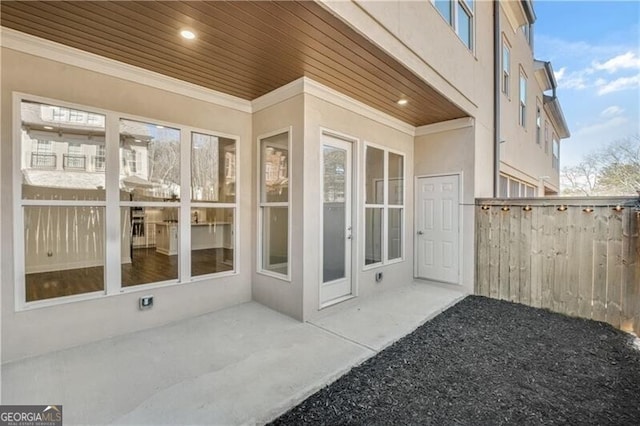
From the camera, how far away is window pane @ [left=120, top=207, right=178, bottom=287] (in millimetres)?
3430

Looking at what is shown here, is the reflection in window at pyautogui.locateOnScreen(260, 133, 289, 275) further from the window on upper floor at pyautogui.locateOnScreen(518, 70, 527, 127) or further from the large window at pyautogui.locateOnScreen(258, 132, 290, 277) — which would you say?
the window on upper floor at pyautogui.locateOnScreen(518, 70, 527, 127)

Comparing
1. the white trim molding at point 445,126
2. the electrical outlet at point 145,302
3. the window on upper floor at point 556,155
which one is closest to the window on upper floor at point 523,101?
the white trim molding at point 445,126

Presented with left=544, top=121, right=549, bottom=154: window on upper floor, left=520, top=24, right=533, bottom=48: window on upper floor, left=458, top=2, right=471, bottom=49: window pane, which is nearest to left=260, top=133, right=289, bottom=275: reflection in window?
left=458, top=2, right=471, bottom=49: window pane

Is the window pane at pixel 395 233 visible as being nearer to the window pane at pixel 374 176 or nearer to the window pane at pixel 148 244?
the window pane at pixel 374 176

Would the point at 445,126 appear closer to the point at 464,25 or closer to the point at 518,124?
the point at 464,25

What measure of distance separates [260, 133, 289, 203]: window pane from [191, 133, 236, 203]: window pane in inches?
17.2

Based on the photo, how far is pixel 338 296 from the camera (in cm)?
429

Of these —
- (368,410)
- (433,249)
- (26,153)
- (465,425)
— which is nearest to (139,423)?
(368,410)

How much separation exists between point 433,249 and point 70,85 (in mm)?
5803

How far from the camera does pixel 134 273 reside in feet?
11.4

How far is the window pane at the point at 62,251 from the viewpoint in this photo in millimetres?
2852

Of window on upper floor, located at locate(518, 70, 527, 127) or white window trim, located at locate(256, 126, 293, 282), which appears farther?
window on upper floor, located at locate(518, 70, 527, 127)

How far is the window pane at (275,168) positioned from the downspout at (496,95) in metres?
4.60

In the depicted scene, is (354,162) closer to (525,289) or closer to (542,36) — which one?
(525,289)
